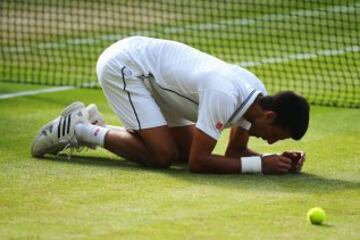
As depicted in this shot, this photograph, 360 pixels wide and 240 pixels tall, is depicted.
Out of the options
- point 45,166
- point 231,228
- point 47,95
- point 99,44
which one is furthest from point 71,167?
point 99,44

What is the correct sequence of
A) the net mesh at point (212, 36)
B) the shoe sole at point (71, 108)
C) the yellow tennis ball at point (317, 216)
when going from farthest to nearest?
the net mesh at point (212, 36), the shoe sole at point (71, 108), the yellow tennis ball at point (317, 216)

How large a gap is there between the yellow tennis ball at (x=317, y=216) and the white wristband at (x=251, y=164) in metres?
1.29

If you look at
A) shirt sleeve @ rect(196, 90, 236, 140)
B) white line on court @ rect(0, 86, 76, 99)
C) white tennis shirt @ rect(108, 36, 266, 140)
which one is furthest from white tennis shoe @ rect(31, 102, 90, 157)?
white line on court @ rect(0, 86, 76, 99)

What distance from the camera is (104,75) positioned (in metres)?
8.26

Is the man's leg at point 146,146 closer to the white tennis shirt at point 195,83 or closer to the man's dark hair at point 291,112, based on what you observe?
the white tennis shirt at point 195,83

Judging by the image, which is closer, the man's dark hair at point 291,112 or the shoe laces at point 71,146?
the man's dark hair at point 291,112

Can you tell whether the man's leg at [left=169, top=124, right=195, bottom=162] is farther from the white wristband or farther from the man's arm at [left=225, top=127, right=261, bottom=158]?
the white wristband

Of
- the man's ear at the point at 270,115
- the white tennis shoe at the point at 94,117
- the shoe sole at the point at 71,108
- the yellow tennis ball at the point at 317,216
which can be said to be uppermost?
the man's ear at the point at 270,115

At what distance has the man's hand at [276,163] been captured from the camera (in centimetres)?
775

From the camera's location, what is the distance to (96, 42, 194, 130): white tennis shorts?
8.05 m

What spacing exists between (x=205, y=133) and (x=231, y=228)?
1.25 metres

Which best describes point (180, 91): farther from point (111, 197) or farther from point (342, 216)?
point (342, 216)

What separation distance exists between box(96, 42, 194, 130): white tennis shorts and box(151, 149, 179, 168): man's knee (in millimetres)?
194

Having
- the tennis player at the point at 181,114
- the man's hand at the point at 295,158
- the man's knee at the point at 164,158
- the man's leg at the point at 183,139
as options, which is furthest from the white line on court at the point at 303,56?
the man's hand at the point at 295,158
